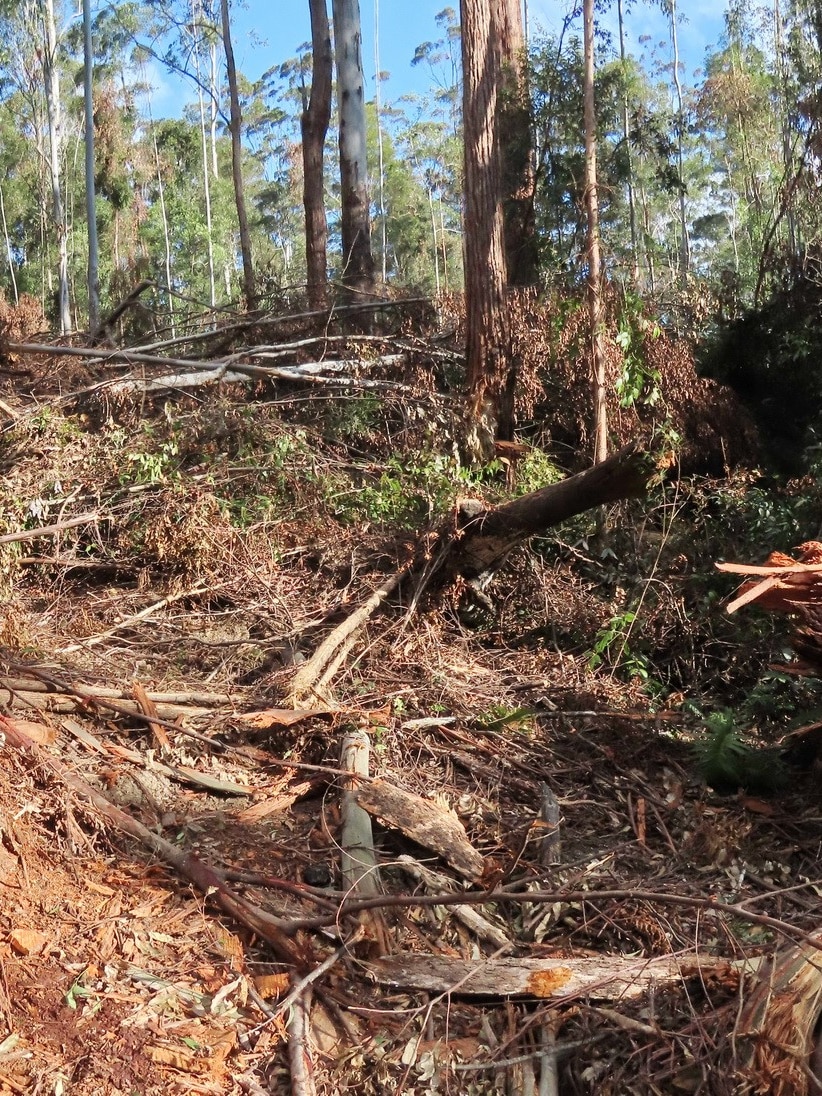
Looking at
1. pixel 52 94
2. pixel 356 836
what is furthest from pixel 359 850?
pixel 52 94

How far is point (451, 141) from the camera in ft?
130

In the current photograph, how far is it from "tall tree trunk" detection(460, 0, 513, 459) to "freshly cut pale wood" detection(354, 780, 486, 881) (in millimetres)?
4463

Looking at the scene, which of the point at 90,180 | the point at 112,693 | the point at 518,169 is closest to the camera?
the point at 112,693

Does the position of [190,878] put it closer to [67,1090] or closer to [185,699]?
[67,1090]

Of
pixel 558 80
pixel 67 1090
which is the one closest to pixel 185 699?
pixel 67 1090

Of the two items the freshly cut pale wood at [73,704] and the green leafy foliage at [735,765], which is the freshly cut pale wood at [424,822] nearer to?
the freshly cut pale wood at [73,704]

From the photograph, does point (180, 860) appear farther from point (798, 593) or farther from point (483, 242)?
point (483, 242)

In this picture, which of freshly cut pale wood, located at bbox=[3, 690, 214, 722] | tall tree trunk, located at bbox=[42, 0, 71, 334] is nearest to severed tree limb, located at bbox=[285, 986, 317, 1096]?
freshly cut pale wood, located at bbox=[3, 690, 214, 722]

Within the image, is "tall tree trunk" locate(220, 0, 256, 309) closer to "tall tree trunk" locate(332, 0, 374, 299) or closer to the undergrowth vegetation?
"tall tree trunk" locate(332, 0, 374, 299)

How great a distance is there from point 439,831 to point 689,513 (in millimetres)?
4419

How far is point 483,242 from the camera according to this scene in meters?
8.60

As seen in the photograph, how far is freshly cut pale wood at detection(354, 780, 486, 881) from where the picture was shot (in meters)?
4.08

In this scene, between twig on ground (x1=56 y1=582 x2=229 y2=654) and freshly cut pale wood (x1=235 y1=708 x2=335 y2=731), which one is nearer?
freshly cut pale wood (x1=235 y1=708 x2=335 y2=731)

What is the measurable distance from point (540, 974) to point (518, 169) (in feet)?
27.9
